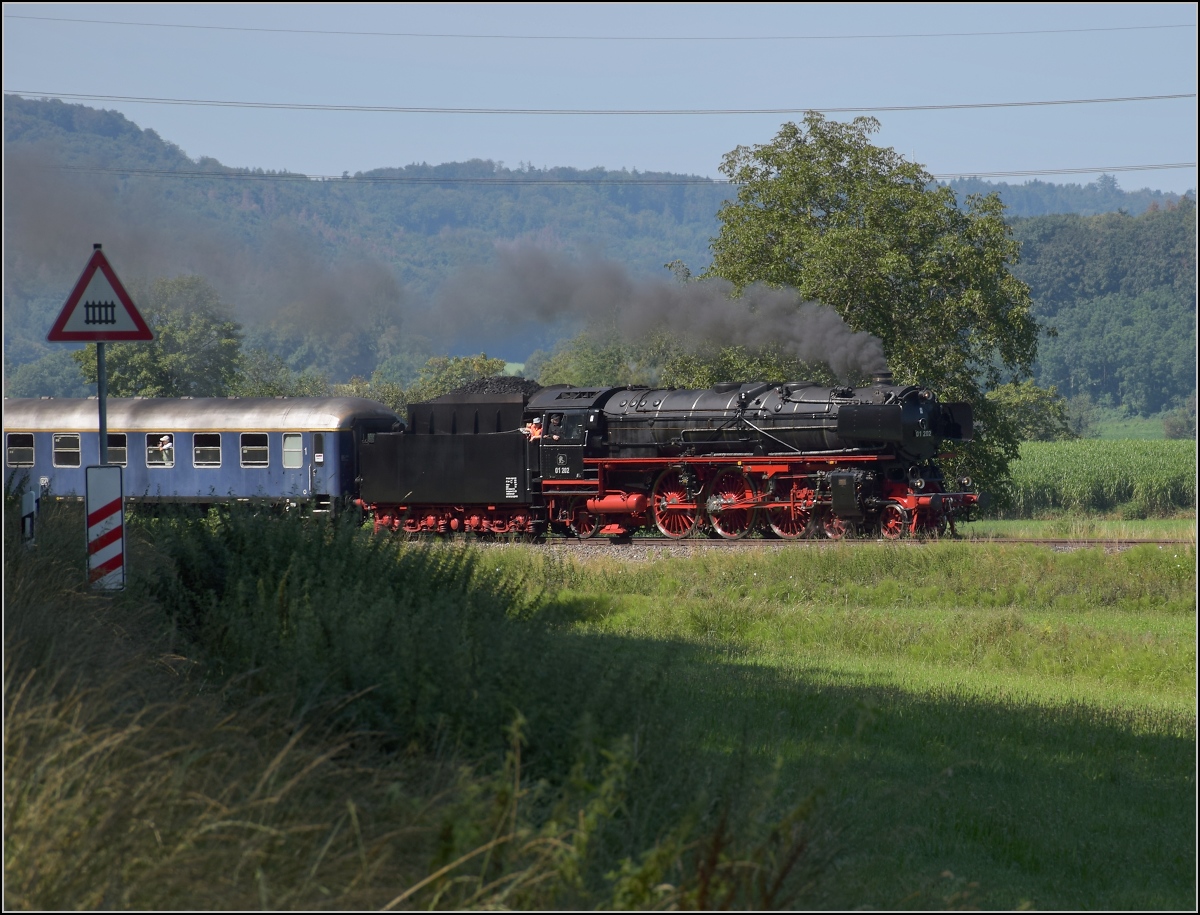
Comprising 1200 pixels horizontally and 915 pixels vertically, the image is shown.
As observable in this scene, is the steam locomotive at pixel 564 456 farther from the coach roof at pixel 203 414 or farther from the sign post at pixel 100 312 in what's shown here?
the sign post at pixel 100 312

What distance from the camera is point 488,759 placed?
5953mm

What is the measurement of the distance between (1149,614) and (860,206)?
16539mm

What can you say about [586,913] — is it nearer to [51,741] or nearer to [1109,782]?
[51,741]

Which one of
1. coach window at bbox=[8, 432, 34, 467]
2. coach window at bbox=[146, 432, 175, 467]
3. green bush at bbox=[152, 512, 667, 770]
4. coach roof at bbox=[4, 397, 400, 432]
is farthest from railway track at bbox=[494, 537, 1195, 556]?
coach window at bbox=[8, 432, 34, 467]

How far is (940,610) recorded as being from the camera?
17.1 meters

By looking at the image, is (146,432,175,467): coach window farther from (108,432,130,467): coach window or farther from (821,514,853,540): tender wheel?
(821,514,853,540): tender wheel

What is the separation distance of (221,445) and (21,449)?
5.90m

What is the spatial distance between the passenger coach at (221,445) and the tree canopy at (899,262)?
36.9ft

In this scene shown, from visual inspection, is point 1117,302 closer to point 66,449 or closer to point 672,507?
point 672,507

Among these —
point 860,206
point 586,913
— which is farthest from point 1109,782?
point 860,206

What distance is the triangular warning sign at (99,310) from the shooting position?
9.09 metres

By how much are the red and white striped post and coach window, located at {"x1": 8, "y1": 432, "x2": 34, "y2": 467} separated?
23.6 m

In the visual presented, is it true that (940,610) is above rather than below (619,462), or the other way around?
below

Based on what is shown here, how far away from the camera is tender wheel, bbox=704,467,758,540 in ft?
79.2
